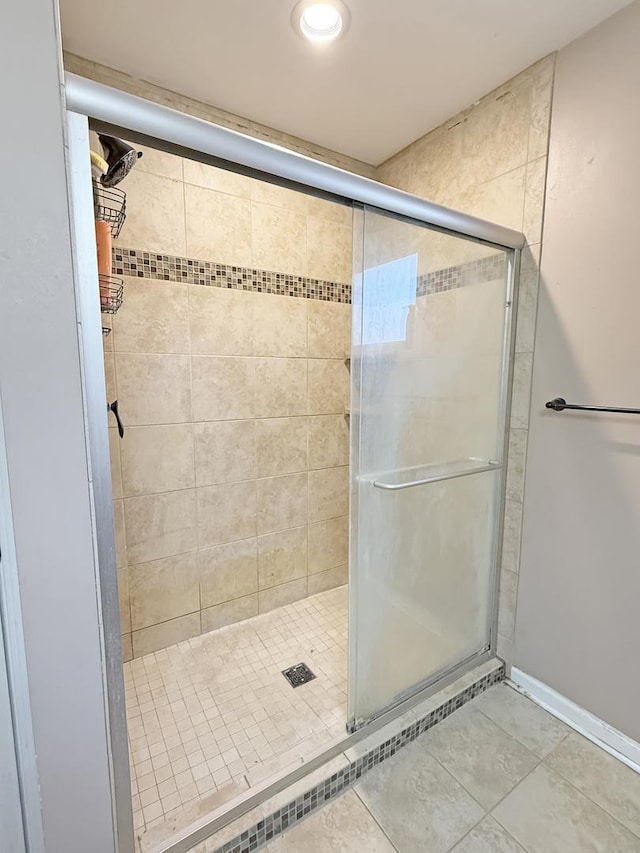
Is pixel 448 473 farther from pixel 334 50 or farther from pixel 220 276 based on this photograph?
pixel 334 50

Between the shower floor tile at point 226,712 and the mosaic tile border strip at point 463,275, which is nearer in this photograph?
the shower floor tile at point 226,712

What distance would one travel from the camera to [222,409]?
1740 millimetres

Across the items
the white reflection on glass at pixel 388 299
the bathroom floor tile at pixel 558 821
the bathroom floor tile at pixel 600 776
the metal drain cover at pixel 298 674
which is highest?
the white reflection on glass at pixel 388 299

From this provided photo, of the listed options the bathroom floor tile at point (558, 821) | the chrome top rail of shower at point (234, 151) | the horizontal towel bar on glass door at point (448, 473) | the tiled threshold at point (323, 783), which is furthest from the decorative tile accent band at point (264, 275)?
the bathroom floor tile at point (558, 821)

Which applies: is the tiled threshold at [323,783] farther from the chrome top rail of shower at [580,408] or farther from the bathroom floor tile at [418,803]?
the chrome top rail of shower at [580,408]

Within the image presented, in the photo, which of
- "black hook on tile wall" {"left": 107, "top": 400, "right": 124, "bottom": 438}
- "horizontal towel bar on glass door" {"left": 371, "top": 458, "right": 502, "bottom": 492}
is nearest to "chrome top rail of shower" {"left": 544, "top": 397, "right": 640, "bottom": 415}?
"horizontal towel bar on glass door" {"left": 371, "top": 458, "right": 502, "bottom": 492}

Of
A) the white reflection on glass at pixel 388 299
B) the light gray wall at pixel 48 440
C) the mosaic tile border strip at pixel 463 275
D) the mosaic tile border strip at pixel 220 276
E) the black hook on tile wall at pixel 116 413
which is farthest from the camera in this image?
the mosaic tile border strip at pixel 220 276

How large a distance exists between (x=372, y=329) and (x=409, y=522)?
0.65 metres

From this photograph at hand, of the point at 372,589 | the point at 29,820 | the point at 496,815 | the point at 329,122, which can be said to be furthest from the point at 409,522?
the point at 329,122

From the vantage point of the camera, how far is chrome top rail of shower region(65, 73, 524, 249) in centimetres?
70

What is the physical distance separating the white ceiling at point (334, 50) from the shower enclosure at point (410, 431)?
553 millimetres

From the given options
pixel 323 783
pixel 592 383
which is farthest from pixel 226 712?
pixel 592 383

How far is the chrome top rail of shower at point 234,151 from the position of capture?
698 mm

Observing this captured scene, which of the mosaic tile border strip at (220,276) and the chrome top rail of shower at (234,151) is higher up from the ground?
the chrome top rail of shower at (234,151)
